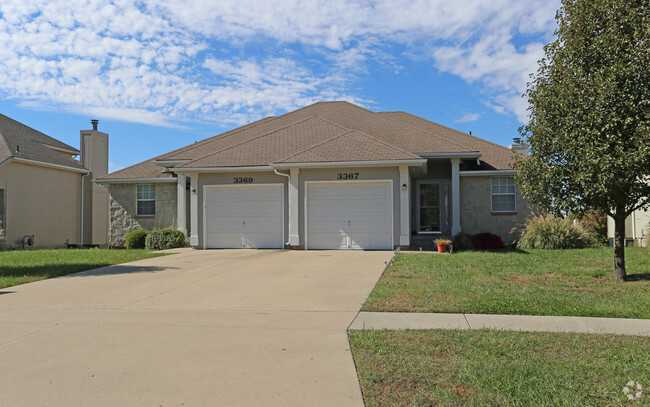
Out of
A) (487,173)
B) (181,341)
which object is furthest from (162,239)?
(181,341)

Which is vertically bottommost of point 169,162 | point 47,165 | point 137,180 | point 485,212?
point 485,212

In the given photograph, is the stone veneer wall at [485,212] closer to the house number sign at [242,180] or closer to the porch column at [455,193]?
the porch column at [455,193]

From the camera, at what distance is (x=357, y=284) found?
32.6 ft

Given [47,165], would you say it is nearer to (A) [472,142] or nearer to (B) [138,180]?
(B) [138,180]

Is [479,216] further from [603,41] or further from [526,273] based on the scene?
[603,41]

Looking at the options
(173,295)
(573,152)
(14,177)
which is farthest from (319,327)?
(14,177)

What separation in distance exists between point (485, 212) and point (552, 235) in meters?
2.71

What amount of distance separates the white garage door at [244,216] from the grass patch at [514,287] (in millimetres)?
6001

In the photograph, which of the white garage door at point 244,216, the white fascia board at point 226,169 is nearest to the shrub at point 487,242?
the white garage door at point 244,216

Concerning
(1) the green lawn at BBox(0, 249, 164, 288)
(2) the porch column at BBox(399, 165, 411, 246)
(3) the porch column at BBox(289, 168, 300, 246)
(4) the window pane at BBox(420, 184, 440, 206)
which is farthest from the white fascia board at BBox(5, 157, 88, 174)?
(4) the window pane at BBox(420, 184, 440, 206)

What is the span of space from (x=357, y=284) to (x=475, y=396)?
5.95 m

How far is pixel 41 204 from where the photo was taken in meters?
23.2

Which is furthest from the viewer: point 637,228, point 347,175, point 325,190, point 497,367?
point 637,228

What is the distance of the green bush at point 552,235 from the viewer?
18.6 m
